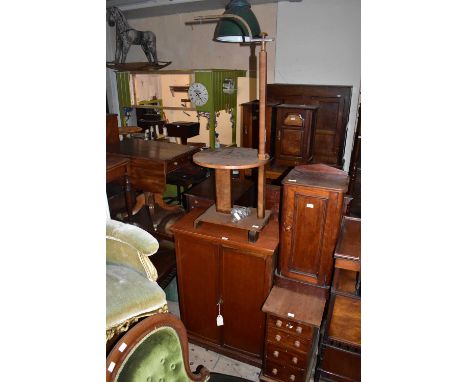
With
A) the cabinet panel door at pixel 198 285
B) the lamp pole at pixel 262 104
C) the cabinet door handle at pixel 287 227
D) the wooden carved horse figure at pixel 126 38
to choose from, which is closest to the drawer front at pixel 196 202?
the cabinet panel door at pixel 198 285

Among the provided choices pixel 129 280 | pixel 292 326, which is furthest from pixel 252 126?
pixel 129 280

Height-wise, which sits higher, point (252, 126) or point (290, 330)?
point (252, 126)

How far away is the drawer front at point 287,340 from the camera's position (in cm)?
207

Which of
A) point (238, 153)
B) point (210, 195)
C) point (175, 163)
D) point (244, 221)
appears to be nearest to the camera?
point (238, 153)

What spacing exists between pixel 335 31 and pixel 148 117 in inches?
121

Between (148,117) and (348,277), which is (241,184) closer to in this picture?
(348,277)

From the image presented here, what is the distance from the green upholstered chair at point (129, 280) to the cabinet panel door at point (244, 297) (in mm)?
763

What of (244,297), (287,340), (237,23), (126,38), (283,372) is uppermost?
(126,38)

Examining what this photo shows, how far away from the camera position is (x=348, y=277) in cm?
211

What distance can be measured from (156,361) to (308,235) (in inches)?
45.1

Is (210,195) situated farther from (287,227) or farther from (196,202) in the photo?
(287,227)

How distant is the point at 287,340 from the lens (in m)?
2.12

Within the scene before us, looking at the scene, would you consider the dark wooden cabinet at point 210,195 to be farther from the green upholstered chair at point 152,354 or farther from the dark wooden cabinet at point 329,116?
the dark wooden cabinet at point 329,116
